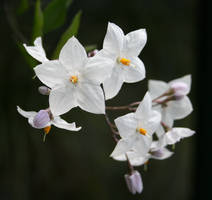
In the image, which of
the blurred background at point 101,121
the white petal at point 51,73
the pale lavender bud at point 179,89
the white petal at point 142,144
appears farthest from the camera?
the blurred background at point 101,121

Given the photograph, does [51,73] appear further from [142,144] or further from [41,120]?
[142,144]

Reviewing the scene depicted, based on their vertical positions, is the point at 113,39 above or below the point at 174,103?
above

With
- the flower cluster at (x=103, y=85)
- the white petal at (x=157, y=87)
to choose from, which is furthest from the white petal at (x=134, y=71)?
the white petal at (x=157, y=87)

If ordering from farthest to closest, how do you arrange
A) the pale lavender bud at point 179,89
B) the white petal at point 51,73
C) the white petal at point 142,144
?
1. the pale lavender bud at point 179,89
2. the white petal at point 142,144
3. the white petal at point 51,73

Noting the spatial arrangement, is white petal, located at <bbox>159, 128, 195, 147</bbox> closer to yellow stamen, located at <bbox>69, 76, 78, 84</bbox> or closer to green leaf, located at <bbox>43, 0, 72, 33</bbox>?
yellow stamen, located at <bbox>69, 76, 78, 84</bbox>

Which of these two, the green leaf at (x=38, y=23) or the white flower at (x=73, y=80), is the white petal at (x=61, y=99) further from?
the green leaf at (x=38, y=23)

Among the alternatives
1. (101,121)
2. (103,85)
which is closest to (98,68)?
(103,85)

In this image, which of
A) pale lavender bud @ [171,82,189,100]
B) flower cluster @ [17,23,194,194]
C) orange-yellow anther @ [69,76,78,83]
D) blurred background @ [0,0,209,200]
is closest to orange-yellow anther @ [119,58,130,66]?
flower cluster @ [17,23,194,194]
